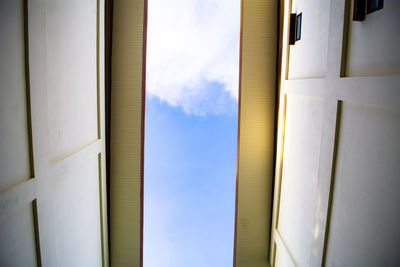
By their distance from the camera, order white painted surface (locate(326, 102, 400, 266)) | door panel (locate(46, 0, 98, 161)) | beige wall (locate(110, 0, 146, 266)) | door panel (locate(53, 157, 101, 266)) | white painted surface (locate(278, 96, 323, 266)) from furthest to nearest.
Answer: beige wall (locate(110, 0, 146, 266)), white painted surface (locate(278, 96, 323, 266)), door panel (locate(53, 157, 101, 266)), door panel (locate(46, 0, 98, 161)), white painted surface (locate(326, 102, 400, 266))

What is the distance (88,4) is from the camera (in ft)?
16.0

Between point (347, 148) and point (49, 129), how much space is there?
150 inches

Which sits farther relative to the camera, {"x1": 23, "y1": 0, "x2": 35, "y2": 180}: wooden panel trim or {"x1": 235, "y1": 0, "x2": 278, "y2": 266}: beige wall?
{"x1": 235, "y1": 0, "x2": 278, "y2": 266}: beige wall

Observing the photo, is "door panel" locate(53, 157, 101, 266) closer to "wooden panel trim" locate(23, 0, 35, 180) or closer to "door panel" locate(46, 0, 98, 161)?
"door panel" locate(46, 0, 98, 161)

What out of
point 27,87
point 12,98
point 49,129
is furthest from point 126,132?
point 12,98

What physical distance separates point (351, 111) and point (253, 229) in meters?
4.71

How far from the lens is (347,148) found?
11.2 ft

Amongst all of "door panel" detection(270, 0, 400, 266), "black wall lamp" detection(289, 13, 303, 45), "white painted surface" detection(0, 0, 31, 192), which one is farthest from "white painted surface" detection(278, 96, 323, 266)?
"white painted surface" detection(0, 0, 31, 192)

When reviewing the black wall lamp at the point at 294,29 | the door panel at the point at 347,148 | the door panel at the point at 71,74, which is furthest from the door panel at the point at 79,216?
the black wall lamp at the point at 294,29

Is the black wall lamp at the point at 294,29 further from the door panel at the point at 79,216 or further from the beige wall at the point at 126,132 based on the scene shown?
the door panel at the point at 79,216

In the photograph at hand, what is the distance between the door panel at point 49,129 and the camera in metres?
2.79

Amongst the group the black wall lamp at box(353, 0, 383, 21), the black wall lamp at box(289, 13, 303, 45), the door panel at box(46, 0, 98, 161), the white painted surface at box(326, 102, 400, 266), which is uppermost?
the black wall lamp at box(289, 13, 303, 45)

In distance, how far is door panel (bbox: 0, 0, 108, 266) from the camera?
279cm

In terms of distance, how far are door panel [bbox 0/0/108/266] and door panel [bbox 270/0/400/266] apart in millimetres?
3693
